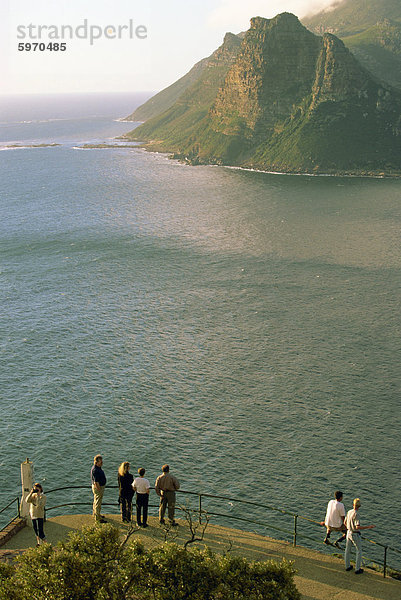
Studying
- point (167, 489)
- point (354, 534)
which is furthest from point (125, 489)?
point (354, 534)

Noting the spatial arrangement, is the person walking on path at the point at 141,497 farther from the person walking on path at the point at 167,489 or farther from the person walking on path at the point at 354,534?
the person walking on path at the point at 354,534

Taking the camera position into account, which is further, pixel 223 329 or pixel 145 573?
pixel 223 329

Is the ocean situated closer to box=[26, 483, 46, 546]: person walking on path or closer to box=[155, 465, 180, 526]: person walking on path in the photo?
box=[155, 465, 180, 526]: person walking on path

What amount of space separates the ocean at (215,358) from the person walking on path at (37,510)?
16867mm

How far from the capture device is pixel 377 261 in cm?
9806

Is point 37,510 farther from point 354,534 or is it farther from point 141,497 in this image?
point 354,534

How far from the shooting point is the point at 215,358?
6512 centimetres

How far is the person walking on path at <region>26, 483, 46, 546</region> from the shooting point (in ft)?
86.7

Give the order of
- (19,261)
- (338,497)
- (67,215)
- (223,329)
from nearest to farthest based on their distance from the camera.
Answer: (338,497)
(223,329)
(19,261)
(67,215)

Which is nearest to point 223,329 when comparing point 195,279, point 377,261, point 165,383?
point 165,383

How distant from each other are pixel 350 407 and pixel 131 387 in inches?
803

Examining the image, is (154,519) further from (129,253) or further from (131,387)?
(129,253)

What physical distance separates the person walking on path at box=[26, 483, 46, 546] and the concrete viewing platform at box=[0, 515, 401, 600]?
0.67 meters

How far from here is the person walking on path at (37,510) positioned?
2644 cm
